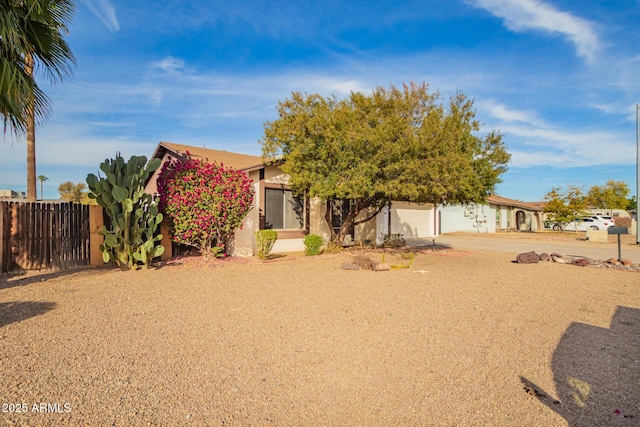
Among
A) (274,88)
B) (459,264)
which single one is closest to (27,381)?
(459,264)

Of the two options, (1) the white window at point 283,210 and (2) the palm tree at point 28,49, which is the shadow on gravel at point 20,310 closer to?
(2) the palm tree at point 28,49

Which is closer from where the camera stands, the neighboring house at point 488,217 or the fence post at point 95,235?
the fence post at point 95,235

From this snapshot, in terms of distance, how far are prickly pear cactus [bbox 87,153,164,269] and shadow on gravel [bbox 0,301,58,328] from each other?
2.77 m

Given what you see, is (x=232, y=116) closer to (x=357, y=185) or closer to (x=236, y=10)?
(x=236, y=10)

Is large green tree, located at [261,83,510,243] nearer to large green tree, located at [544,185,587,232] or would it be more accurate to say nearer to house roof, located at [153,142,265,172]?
house roof, located at [153,142,265,172]

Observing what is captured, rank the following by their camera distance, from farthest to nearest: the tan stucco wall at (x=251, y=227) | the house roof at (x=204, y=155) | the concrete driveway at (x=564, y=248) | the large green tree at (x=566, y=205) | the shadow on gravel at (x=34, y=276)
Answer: the large green tree at (x=566, y=205)
the concrete driveway at (x=564, y=248)
the house roof at (x=204, y=155)
the tan stucco wall at (x=251, y=227)
the shadow on gravel at (x=34, y=276)

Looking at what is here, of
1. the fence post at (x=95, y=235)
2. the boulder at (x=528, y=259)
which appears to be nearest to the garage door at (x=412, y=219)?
the boulder at (x=528, y=259)

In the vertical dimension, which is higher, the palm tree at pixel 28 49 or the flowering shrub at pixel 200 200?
the palm tree at pixel 28 49

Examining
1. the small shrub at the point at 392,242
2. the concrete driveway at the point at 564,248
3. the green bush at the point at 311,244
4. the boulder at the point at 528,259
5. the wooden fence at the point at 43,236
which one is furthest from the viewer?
the small shrub at the point at 392,242

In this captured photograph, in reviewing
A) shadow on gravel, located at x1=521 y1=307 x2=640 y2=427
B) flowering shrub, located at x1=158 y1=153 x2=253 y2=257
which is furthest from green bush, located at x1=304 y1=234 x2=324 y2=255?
shadow on gravel, located at x1=521 y1=307 x2=640 y2=427

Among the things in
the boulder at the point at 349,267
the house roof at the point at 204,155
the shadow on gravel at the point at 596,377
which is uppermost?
the house roof at the point at 204,155

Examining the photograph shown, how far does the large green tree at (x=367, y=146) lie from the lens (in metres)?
10.5

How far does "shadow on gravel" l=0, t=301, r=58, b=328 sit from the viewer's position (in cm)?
529

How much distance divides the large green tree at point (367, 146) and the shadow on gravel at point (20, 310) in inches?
263
